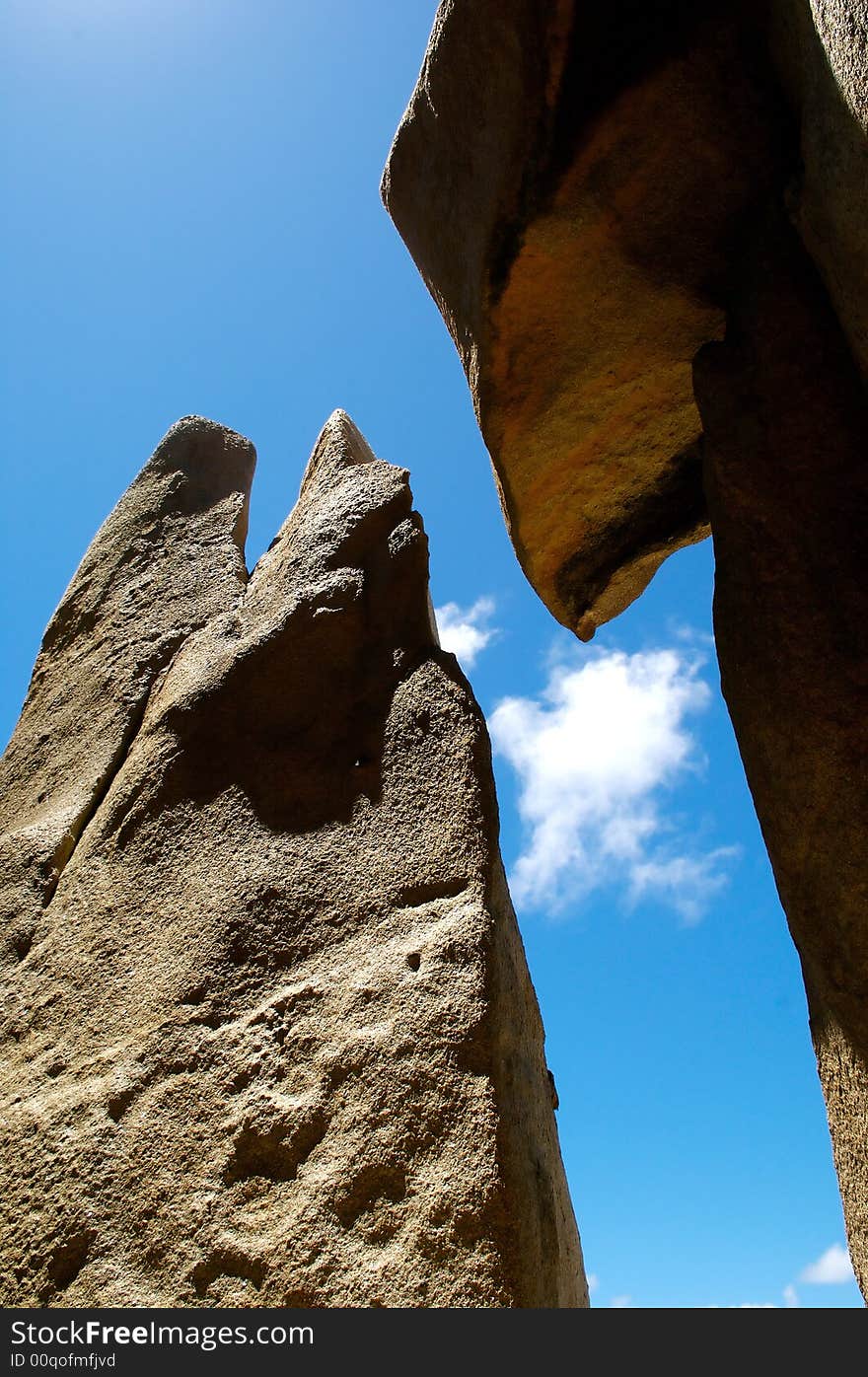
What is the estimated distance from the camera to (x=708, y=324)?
2.56 m

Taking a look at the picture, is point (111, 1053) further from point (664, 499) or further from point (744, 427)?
point (664, 499)

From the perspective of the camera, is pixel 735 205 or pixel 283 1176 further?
pixel 735 205

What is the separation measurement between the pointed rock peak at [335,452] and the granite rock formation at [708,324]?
44 centimetres

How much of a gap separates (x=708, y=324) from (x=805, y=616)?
1.01m

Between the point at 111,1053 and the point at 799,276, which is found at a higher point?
the point at 799,276

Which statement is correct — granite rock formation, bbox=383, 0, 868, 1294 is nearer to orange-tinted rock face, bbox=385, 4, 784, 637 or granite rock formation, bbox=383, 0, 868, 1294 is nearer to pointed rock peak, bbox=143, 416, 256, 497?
orange-tinted rock face, bbox=385, 4, 784, 637

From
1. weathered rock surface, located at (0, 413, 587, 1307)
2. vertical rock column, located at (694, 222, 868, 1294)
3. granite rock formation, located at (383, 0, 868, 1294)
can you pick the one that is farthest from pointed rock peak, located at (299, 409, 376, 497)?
vertical rock column, located at (694, 222, 868, 1294)

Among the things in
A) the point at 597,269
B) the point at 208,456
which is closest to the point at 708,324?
the point at 597,269

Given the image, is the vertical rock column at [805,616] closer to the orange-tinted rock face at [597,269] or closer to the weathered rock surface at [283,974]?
the orange-tinted rock face at [597,269]

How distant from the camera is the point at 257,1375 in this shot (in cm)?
141

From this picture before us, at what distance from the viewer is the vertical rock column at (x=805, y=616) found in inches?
67.1

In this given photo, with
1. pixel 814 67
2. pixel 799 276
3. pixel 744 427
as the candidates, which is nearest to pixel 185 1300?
pixel 744 427

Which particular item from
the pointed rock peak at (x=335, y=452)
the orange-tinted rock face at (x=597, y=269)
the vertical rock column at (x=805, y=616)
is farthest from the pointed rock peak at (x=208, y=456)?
the vertical rock column at (x=805, y=616)

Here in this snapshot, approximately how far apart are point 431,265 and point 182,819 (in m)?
1.58
